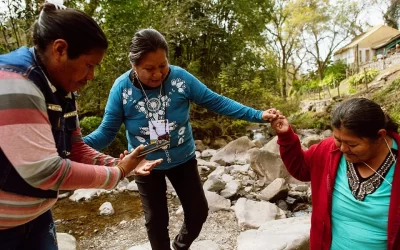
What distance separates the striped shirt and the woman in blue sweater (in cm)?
106

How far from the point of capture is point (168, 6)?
10250mm

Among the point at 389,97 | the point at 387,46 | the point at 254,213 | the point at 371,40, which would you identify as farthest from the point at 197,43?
the point at 371,40

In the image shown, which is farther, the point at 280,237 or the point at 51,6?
the point at 280,237

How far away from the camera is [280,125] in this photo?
2.05 m

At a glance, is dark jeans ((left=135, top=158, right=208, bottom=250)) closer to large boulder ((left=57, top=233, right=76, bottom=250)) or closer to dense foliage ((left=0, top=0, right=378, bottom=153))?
large boulder ((left=57, top=233, right=76, bottom=250))

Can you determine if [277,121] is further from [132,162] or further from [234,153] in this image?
[234,153]

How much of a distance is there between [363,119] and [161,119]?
Result: 4.14 feet

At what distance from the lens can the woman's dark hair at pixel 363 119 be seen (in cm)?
164

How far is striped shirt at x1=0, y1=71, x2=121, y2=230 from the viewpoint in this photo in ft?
3.29

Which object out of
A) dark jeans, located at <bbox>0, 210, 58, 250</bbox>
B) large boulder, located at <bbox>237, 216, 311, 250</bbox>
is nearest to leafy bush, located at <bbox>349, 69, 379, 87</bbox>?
large boulder, located at <bbox>237, 216, 311, 250</bbox>

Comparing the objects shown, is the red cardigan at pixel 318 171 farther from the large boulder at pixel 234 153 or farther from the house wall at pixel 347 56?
the house wall at pixel 347 56

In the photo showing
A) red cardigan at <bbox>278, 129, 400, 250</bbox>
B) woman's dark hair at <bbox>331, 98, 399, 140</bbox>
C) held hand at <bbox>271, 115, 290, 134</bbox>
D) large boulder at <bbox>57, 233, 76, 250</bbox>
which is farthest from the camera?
large boulder at <bbox>57, 233, 76, 250</bbox>

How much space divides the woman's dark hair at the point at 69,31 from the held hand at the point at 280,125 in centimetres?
123

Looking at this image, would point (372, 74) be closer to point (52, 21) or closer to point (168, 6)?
point (168, 6)
